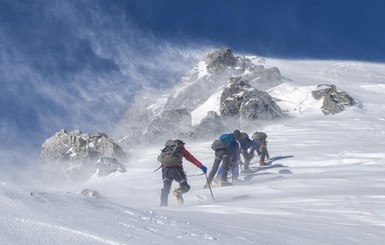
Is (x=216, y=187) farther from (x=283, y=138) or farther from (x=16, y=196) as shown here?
(x=283, y=138)

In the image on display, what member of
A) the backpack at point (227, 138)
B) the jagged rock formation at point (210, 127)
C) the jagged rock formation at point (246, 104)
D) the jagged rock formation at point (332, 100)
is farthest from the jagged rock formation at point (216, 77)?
the backpack at point (227, 138)

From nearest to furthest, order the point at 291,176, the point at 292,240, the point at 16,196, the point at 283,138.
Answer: the point at 16,196 < the point at 292,240 < the point at 291,176 < the point at 283,138

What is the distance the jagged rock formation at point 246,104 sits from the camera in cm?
3638

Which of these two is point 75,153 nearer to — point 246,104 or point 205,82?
point 246,104

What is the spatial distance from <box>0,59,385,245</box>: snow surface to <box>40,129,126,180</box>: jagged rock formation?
69.5 inches

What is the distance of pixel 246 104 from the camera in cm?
3712

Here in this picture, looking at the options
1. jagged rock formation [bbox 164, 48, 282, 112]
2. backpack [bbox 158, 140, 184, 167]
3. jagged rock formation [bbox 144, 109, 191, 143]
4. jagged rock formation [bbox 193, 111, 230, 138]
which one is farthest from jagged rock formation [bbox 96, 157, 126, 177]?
jagged rock formation [bbox 164, 48, 282, 112]

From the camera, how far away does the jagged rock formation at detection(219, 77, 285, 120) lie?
36.4 metres

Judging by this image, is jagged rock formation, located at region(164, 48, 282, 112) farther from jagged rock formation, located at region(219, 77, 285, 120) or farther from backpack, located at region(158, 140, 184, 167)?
backpack, located at region(158, 140, 184, 167)

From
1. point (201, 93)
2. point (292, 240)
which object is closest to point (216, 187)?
point (292, 240)

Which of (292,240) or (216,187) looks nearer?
(292,240)

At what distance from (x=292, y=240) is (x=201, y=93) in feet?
136

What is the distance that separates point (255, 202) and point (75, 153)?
75.1 ft

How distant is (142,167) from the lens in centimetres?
2670
